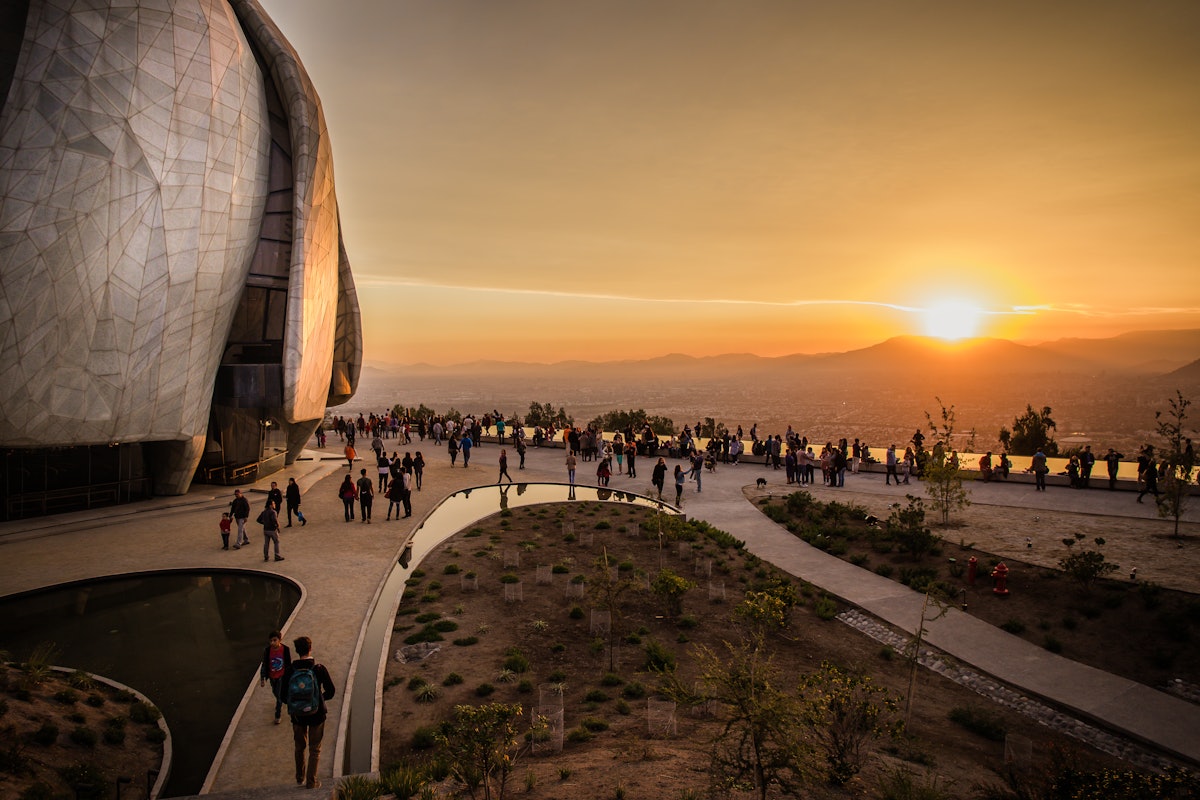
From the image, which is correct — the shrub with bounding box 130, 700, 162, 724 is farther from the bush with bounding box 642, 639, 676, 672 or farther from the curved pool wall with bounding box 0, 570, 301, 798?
the bush with bounding box 642, 639, 676, 672

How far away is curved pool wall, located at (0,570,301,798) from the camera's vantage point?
8695 millimetres

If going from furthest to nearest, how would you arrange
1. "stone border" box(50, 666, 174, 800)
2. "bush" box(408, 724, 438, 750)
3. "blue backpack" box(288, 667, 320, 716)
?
"bush" box(408, 724, 438, 750) → "stone border" box(50, 666, 174, 800) → "blue backpack" box(288, 667, 320, 716)

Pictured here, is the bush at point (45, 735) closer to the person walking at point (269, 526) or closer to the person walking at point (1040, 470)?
the person walking at point (269, 526)

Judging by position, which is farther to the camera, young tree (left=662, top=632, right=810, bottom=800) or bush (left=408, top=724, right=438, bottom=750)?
bush (left=408, top=724, right=438, bottom=750)

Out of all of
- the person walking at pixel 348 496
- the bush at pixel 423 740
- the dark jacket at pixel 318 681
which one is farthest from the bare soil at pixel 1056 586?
the person walking at pixel 348 496

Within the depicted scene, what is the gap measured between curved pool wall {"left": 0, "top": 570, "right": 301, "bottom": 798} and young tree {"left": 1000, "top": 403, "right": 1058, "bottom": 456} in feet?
99.8

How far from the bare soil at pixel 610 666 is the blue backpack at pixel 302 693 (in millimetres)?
1404

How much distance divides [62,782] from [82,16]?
63.5 feet

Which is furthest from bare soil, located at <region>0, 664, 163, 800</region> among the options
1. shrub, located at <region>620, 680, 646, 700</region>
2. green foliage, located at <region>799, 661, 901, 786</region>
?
green foliage, located at <region>799, 661, 901, 786</region>

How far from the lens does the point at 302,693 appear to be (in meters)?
6.74

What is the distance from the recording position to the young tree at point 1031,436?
29844 millimetres

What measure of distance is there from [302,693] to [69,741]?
3370 mm

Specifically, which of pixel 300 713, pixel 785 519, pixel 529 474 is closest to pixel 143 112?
pixel 529 474

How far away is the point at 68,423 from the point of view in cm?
1711
